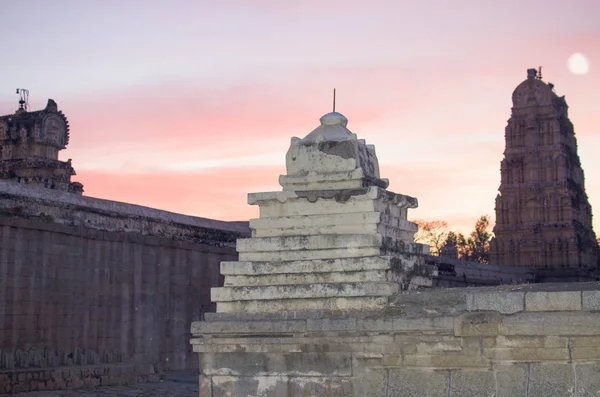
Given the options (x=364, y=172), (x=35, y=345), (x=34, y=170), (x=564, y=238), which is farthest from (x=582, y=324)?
(x=564, y=238)

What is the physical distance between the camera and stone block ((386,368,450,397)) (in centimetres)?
1089

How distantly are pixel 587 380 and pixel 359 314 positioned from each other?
2856 millimetres

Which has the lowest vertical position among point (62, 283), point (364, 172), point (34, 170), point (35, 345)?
point (35, 345)

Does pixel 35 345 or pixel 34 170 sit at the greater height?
pixel 34 170

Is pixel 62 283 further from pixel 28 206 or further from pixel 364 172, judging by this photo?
pixel 364 172

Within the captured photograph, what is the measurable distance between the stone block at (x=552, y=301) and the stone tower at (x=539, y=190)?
44.9 metres

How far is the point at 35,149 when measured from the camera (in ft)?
142

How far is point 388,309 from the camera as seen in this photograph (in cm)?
1144

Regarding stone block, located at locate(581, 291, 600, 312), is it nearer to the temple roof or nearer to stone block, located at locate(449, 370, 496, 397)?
stone block, located at locate(449, 370, 496, 397)

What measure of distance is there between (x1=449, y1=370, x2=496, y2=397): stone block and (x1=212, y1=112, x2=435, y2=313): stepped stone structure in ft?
4.37

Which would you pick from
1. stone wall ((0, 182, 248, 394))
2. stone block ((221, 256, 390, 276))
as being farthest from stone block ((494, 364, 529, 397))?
stone wall ((0, 182, 248, 394))

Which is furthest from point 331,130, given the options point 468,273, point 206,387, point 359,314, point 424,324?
point 468,273

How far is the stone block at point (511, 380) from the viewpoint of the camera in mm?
10430

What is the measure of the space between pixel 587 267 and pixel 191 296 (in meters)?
36.8
